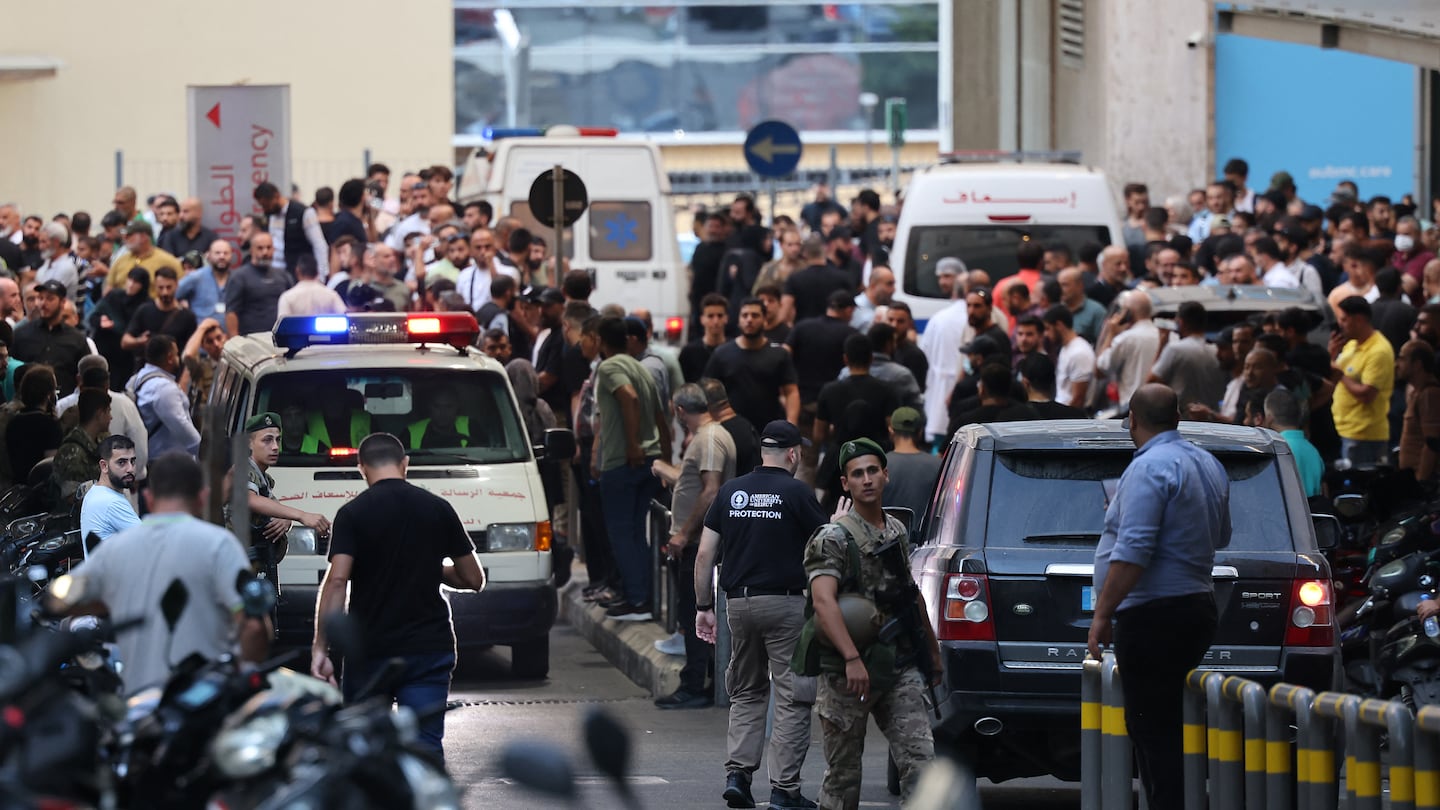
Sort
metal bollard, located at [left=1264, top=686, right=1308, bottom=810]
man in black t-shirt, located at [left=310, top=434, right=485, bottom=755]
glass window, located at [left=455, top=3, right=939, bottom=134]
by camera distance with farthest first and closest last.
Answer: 1. glass window, located at [left=455, top=3, right=939, bottom=134]
2. man in black t-shirt, located at [left=310, top=434, right=485, bottom=755]
3. metal bollard, located at [left=1264, top=686, right=1308, bottom=810]

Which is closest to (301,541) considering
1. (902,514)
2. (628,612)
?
(628,612)

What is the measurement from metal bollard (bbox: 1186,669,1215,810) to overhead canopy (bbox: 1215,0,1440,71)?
24.0 ft

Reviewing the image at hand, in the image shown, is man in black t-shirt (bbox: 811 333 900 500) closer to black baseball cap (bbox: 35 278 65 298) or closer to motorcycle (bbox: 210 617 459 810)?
black baseball cap (bbox: 35 278 65 298)

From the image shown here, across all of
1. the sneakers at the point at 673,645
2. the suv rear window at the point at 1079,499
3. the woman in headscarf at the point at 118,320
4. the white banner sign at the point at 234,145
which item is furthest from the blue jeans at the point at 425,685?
the white banner sign at the point at 234,145

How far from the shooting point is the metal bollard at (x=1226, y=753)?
812cm

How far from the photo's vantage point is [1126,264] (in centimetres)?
1970

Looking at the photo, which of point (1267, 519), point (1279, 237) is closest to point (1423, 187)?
point (1279, 237)

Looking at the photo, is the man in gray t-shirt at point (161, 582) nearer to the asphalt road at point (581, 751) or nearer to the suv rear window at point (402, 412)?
the asphalt road at point (581, 751)

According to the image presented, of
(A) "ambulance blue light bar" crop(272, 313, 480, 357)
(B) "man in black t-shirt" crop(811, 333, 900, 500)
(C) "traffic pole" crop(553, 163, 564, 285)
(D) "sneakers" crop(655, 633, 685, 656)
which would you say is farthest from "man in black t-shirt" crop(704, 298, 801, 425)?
(C) "traffic pole" crop(553, 163, 564, 285)

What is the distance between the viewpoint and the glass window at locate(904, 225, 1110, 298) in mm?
20984

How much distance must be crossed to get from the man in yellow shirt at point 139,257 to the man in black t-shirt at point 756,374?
271 inches

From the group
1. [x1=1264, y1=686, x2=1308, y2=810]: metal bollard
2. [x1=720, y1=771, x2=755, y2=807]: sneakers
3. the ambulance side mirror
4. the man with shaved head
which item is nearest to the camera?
[x1=1264, y1=686, x2=1308, y2=810]: metal bollard

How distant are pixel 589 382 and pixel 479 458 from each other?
210cm

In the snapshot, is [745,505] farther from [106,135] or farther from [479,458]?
[106,135]
